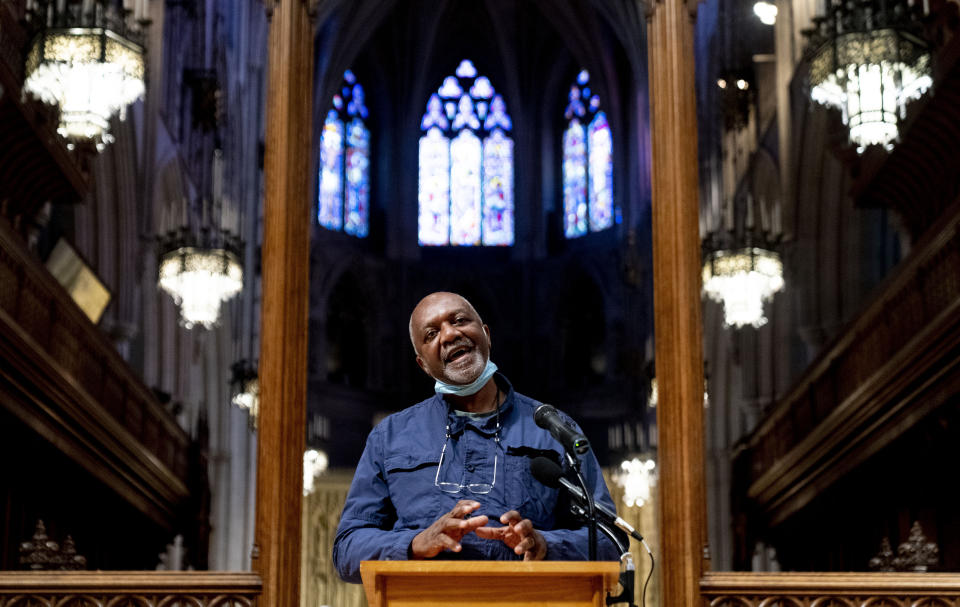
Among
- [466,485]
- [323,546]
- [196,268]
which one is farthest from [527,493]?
[323,546]

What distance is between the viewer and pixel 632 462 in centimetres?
1733

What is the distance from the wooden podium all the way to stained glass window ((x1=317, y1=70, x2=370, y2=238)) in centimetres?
1940

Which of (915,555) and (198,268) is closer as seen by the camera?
(915,555)

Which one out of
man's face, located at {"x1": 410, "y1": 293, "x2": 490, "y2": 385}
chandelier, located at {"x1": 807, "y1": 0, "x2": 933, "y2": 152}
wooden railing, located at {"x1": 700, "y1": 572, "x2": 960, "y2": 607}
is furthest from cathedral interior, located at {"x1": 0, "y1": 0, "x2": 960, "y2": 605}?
man's face, located at {"x1": 410, "y1": 293, "x2": 490, "y2": 385}

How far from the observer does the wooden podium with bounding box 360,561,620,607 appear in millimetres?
2518

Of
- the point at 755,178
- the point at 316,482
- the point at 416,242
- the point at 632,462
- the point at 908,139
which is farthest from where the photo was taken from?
the point at 416,242

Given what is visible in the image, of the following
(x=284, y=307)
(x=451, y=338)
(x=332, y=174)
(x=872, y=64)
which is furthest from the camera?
(x=332, y=174)

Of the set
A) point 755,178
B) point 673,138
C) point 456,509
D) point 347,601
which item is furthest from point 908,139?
point 347,601

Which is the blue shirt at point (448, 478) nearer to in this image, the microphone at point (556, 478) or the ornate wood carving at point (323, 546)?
the microphone at point (556, 478)

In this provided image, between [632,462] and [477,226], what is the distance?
7072 mm

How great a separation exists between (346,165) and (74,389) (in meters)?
14.2

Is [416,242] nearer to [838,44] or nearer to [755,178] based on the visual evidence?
[755,178]

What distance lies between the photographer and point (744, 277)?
12367mm

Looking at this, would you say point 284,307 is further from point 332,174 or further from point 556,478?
point 332,174
